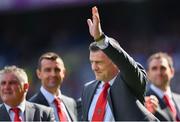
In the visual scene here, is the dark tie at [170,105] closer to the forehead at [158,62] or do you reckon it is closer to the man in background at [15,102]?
the forehead at [158,62]

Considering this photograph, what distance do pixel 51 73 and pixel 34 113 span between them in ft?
3.59

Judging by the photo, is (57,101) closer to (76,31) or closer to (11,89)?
(11,89)

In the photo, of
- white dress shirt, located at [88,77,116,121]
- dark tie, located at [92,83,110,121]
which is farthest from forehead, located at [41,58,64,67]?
dark tie, located at [92,83,110,121]

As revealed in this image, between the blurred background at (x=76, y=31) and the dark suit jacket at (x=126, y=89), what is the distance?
29.6 ft

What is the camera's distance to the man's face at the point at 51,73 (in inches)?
287

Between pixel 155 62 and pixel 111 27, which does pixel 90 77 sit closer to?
pixel 111 27

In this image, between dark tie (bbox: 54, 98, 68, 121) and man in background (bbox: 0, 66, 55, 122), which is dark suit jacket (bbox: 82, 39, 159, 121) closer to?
Answer: man in background (bbox: 0, 66, 55, 122)

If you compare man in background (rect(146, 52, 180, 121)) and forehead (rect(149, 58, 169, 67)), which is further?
forehead (rect(149, 58, 169, 67))

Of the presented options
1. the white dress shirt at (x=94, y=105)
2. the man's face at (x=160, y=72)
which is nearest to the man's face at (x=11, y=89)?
the white dress shirt at (x=94, y=105)

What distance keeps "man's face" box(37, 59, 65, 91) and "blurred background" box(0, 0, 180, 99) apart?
7.38 meters

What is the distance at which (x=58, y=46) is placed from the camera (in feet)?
56.9

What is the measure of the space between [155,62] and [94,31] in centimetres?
290

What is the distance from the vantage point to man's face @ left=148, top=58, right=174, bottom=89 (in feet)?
26.1

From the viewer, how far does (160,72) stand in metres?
8.00
